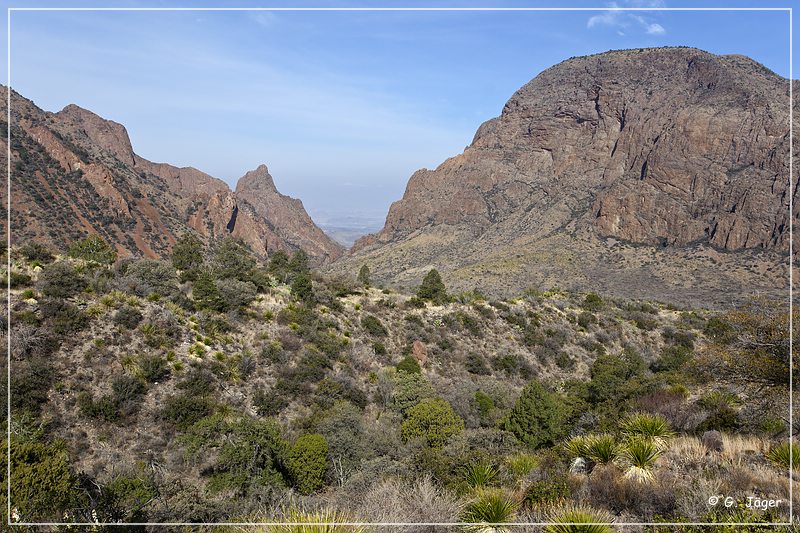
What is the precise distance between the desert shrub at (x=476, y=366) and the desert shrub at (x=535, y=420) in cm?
1012

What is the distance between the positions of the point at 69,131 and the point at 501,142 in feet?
379

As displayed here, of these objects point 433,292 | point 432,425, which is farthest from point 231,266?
point 432,425

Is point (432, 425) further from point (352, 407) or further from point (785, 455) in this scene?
point (785, 455)

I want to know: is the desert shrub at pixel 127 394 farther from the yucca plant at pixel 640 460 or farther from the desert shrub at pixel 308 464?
the yucca plant at pixel 640 460

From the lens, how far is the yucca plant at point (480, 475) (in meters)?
9.10

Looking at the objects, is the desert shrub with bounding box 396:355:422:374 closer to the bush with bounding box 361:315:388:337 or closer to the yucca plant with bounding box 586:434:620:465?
the bush with bounding box 361:315:388:337

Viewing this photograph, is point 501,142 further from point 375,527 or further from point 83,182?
point 375,527

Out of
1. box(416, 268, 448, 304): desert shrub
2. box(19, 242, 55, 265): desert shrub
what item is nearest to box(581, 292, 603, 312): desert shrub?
box(416, 268, 448, 304): desert shrub

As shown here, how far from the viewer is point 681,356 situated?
99.8 ft

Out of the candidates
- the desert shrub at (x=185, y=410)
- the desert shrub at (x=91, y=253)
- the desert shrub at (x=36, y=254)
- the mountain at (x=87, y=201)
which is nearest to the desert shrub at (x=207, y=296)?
the desert shrub at (x=185, y=410)

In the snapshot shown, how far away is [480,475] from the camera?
918 cm

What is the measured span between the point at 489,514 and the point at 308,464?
27.5 feet

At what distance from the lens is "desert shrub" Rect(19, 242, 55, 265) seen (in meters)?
22.8

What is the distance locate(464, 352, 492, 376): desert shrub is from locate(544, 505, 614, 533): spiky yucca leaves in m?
22.4
